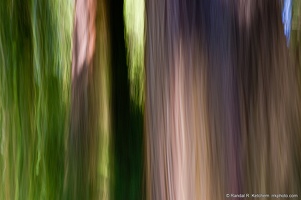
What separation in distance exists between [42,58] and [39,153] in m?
0.15

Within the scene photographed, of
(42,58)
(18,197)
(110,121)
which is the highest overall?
(42,58)

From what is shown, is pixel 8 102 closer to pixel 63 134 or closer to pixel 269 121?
pixel 63 134

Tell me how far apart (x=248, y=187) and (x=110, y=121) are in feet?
0.75

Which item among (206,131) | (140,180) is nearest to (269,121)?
(206,131)

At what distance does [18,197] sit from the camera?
54cm

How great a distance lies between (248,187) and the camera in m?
0.53

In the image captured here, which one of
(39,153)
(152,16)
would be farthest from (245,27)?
(39,153)

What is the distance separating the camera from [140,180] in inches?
21.0

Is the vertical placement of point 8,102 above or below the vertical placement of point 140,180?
above

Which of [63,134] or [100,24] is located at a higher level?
[100,24]

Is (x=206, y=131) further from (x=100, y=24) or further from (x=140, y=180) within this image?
(x=100, y=24)

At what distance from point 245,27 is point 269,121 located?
15 cm

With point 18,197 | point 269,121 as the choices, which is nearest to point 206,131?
point 269,121

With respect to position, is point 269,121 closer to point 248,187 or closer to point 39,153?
point 248,187
